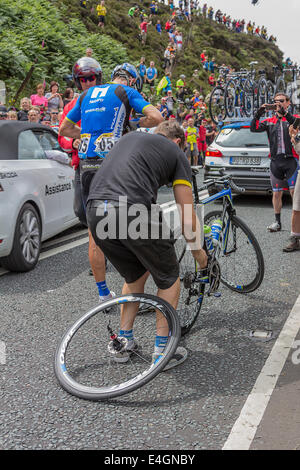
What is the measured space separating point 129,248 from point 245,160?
7.67 meters

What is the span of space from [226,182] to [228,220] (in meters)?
0.35

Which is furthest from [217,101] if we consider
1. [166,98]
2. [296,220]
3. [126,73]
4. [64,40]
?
[126,73]

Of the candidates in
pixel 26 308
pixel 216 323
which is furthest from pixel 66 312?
pixel 216 323

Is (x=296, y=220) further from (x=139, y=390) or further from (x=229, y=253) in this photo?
(x=139, y=390)

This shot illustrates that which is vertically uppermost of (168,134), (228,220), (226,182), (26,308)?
(168,134)

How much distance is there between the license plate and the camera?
10.4 meters

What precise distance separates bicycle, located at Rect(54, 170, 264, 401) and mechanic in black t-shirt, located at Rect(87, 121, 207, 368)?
12 centimetres

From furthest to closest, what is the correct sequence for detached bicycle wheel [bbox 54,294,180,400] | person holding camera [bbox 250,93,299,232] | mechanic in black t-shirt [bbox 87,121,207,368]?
person holding camera [bbox 250,93,299,232] → mechanic in black t-shirt [bbox 87,121,207,368] → detached bicycle wheel [bbox 54,294,180,400]

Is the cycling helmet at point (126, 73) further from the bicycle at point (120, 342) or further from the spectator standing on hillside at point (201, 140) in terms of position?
the spectator standing on hillside at point (201, 140)

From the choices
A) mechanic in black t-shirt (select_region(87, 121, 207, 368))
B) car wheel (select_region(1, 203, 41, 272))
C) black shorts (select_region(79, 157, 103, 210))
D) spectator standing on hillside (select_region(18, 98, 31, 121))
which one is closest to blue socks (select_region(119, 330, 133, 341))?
mechanic in black t-shirt (select_region(87, 121, 207, 368))

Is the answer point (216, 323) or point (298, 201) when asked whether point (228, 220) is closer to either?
point (216, 323)

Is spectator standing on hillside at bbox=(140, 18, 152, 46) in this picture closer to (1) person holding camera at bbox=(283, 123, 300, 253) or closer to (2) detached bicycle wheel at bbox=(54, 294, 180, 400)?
(1) person holding camera at bbox=(283, 123, 300, 253)

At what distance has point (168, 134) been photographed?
3.44 meters
